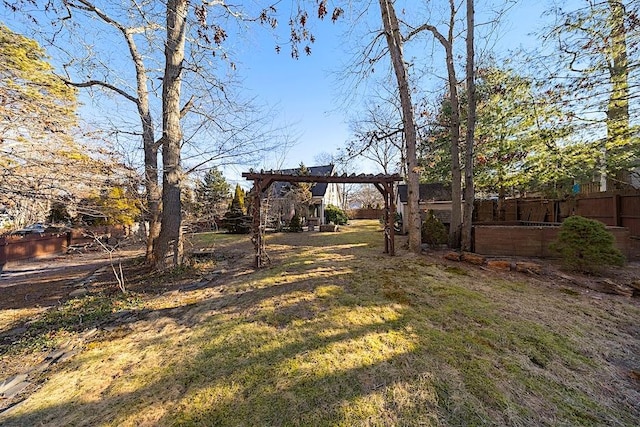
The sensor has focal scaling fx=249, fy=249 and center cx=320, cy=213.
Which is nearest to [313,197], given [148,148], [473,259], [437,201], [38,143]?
[437,201]

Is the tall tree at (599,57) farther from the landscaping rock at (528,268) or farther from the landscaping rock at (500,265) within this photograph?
the landscaping rock at (500,265)

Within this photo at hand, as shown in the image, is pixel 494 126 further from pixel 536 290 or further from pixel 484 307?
pixel 484 307

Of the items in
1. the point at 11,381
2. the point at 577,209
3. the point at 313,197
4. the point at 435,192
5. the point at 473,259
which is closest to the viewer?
the point at 11,381

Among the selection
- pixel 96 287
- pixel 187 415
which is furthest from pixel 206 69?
pixel 187 415

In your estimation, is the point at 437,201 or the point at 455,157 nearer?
the point at 455,157

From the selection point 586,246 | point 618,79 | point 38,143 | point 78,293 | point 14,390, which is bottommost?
point 14,390

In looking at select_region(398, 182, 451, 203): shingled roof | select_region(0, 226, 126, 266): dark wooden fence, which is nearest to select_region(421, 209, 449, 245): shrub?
select_region(398, 182, 451, 203): shingled roof

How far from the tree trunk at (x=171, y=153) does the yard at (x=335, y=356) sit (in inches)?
66.5

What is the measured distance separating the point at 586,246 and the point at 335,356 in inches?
232

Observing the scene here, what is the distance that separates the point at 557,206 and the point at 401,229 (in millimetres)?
Answer: 6567

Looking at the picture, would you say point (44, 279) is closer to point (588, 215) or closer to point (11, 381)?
point (11, 381)

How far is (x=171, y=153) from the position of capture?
6.47 m

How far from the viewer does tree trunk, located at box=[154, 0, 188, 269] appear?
6.40 meters

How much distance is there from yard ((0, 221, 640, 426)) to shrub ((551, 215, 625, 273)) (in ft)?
2.97
